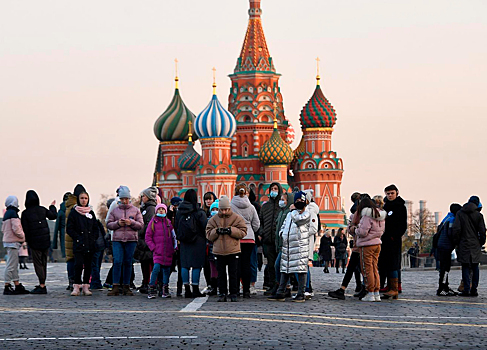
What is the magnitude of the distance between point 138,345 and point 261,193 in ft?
270

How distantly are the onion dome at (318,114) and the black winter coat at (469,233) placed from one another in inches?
3148

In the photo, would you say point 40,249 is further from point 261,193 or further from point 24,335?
point 261,193

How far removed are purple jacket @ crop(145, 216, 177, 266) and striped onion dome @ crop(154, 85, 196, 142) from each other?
3341 inches

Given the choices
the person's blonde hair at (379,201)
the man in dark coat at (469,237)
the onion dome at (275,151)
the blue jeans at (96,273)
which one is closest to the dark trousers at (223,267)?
the person's blonde hair at (379,201)

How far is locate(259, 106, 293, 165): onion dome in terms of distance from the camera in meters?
91.8

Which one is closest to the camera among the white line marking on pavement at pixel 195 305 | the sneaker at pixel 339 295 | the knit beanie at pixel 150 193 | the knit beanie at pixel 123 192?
the white line marking on pavement at pixel 195 305

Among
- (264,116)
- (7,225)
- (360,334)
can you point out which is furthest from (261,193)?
(360,334)

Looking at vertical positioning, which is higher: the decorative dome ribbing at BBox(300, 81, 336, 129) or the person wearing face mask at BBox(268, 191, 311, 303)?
the decorative dome ribbing at BBox(300, 81, 336, 129)

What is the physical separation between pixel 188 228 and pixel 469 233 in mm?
3876

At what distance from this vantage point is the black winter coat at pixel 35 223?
16172mm

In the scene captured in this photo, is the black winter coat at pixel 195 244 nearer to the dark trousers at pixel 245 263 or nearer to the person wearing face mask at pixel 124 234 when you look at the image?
the dark trousers at pixel 245 263

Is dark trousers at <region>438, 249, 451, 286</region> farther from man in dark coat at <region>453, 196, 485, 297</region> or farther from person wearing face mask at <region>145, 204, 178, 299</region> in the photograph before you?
person wearing face mask at <region>145, 204, 178, 299</region>

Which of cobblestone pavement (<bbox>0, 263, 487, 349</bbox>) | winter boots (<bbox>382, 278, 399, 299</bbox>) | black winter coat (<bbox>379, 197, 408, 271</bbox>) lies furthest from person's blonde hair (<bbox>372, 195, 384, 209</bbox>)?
cobblestone pavement (<bbox>0, 263, 487, 349</bbox>)

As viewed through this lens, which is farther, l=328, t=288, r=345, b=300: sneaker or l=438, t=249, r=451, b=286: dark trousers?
l=438, t=249, r=451, b=286: dark trousers
